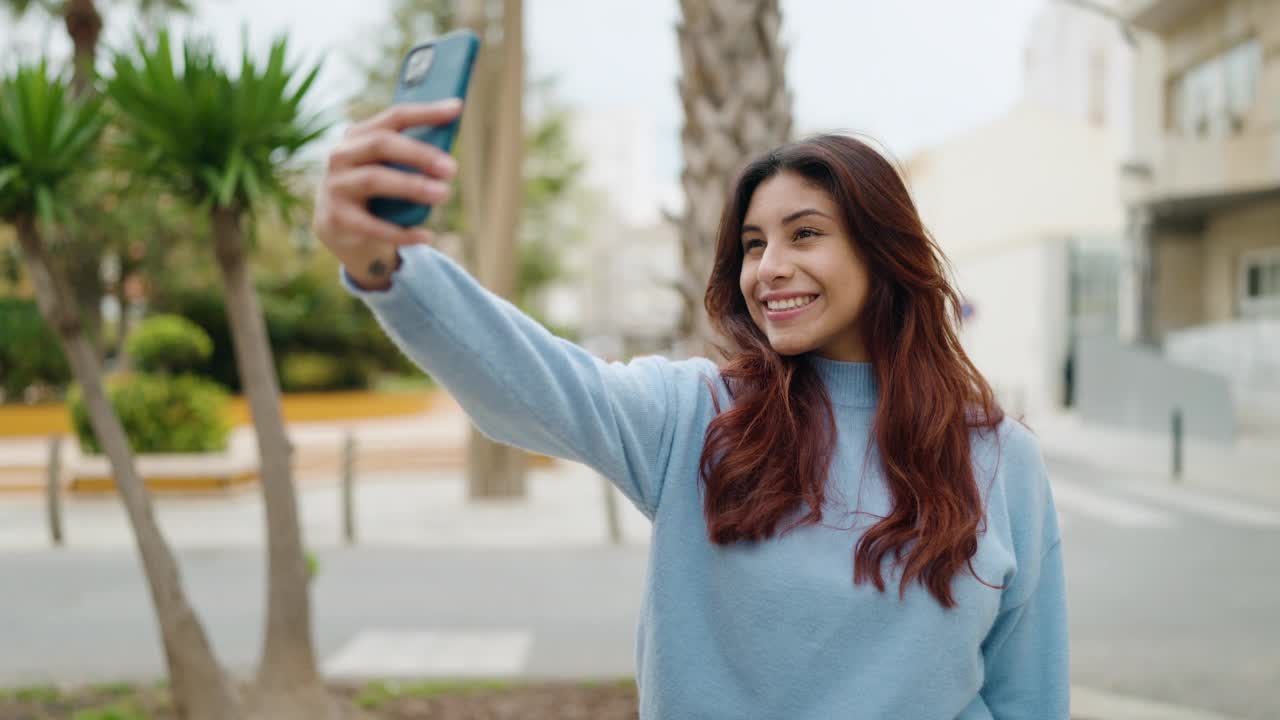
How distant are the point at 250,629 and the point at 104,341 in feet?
76.8

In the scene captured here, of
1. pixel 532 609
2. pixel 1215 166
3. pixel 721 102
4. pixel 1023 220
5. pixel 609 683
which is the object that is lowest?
pixel 532 609

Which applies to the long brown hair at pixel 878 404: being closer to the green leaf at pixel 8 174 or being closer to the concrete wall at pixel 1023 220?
the green leaf at pixel 8 174

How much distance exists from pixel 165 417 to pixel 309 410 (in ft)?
35.2

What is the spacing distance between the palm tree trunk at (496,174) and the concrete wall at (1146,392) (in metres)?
12.5

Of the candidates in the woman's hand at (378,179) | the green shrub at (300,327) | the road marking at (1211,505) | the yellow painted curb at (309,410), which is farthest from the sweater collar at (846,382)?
the green shrub at (300,327)

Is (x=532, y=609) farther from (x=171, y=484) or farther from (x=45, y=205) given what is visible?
(x=171, y=484)

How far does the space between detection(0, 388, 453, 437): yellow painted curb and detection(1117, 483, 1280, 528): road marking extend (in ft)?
42.8

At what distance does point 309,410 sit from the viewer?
22953mm

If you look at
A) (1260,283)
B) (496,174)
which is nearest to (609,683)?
(496,174)

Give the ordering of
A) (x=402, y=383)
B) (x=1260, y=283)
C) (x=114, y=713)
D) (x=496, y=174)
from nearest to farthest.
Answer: (x=114, y=713) → (x=496, y=174) → (x=1260, y=283) → (x=402, y=383)

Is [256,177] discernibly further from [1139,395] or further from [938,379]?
[1139,395]

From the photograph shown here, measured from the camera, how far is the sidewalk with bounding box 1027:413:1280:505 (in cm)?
1251

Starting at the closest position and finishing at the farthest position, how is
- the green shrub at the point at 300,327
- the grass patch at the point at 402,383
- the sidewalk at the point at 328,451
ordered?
the sidewalk at the point at 328,451 → the green shrub at the point at 300,327 → the grass patch at the point at 402,383

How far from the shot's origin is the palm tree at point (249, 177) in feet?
12.0
